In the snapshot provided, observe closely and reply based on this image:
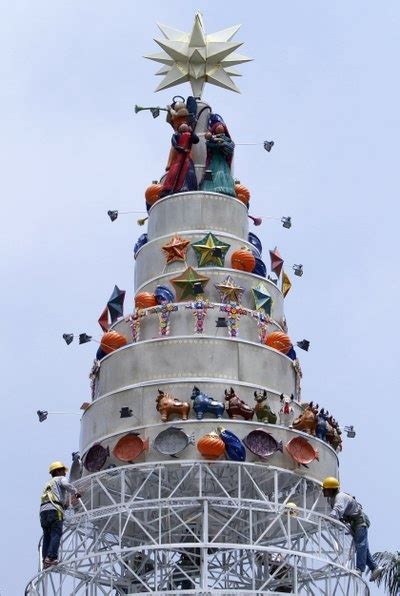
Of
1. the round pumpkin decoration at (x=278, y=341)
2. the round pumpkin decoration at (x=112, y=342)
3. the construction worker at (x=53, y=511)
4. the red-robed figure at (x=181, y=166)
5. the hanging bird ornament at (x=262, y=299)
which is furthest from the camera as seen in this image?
the red-robed figure at (x=181, y=166)

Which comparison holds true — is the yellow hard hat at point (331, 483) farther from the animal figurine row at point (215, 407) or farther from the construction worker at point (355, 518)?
the animal figurine row at point (215, 407)

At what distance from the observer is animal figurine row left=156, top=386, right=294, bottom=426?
64.5 meters

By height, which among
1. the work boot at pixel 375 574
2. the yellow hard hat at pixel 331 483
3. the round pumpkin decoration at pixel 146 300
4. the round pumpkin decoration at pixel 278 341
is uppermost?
the round pumpkin decoration at pixel 146 300

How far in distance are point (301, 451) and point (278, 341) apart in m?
5.22

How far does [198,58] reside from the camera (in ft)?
249

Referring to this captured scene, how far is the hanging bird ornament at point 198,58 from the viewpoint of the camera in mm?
75750

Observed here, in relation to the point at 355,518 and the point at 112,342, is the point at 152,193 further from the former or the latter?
the point at 355,518

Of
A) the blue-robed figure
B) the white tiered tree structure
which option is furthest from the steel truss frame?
the blue-robed figure

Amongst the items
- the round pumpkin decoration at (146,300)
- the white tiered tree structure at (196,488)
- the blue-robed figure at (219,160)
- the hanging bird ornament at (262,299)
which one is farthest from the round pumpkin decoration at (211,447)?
the blue-robed figure at (219,160)

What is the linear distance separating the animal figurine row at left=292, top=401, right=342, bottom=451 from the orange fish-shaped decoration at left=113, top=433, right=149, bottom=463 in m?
5.69

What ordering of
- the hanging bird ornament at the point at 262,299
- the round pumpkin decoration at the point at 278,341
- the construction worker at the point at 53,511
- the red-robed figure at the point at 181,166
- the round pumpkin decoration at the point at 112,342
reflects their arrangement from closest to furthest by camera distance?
the construction worker at the point at 53,511 → the round pumpkin decoration at the point at 278,341 → the round pumpkin decoration at the point at 112,342 → the hanging bird ornament at the point at 262,299 → the red-robed figure at the point at 181,166

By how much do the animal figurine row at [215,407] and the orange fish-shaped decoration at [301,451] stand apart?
1169mm

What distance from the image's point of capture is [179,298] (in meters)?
68.6

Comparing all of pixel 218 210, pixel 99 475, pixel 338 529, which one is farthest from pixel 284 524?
pixel 218 210
